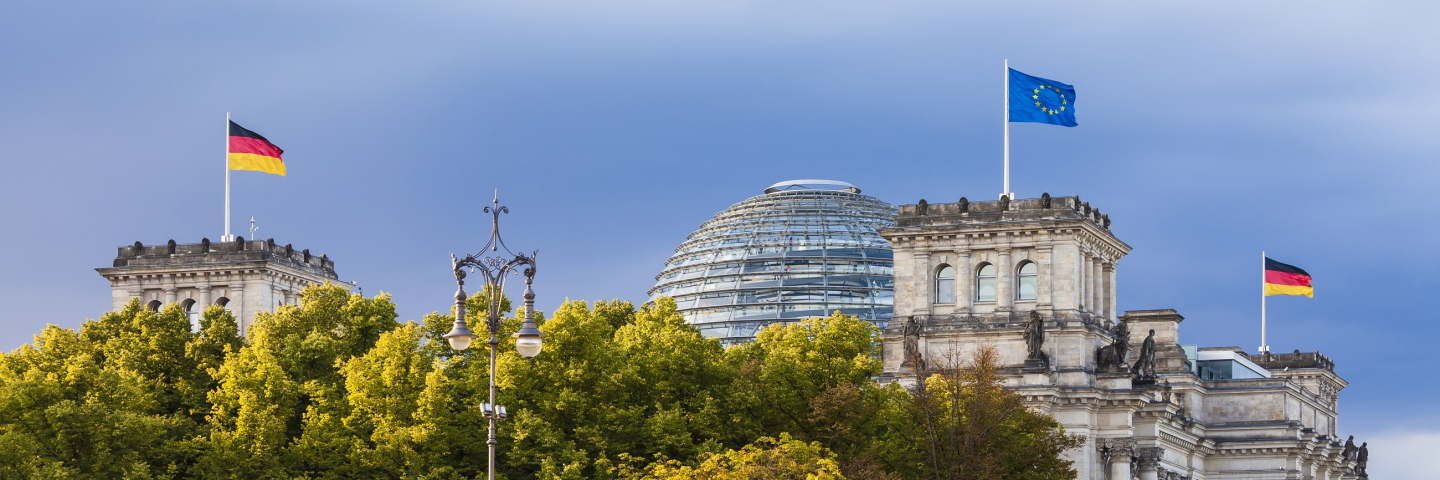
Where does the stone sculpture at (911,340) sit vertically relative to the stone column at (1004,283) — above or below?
below

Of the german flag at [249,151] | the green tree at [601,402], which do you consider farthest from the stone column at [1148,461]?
the german flag at [249,151]

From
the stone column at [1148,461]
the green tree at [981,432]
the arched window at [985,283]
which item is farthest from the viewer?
the stone column at [1148,461]

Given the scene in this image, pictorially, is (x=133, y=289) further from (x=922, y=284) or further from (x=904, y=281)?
(x=922, y=284)

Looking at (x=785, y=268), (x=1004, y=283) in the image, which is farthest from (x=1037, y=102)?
(x=785, y=268)

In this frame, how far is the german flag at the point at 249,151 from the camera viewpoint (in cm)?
11806

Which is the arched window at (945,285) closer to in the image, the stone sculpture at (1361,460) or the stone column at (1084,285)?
the stone column at (1084,285)

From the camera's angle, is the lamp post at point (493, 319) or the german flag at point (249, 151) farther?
the german flag at point (249, 151)

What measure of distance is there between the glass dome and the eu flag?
6457 cm

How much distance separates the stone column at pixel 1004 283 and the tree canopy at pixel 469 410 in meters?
12.7

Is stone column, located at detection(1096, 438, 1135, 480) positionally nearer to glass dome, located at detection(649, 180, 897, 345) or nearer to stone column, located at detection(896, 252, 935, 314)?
stone column, located at detection(896, 252, 935, 314)

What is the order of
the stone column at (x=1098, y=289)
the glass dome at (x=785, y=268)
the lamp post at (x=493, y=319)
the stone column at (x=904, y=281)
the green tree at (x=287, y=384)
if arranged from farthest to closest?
1. the glass dome at (x=785, y=268)
2. the stone column at (x=1098, y=289)
3. the stone column at (x=904, y=281)
4. the green tree at (x=287, y=384)
5. the lamp post at (x=493, y=319)

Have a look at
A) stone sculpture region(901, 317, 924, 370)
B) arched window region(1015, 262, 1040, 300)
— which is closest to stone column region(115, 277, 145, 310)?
stone sculpture region(901, 317, 924, 370)

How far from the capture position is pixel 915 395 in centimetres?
9706

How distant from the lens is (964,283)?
370ft
